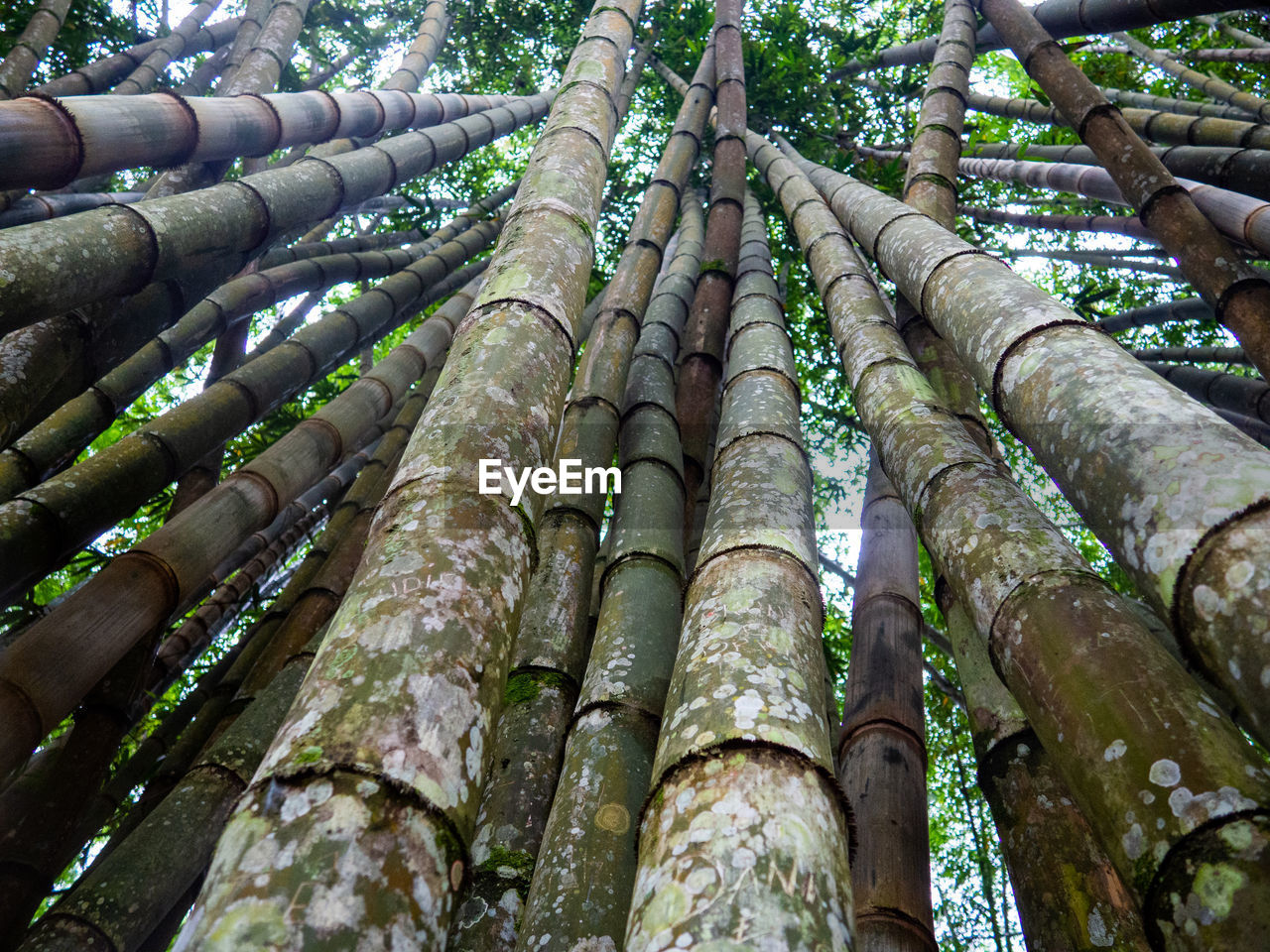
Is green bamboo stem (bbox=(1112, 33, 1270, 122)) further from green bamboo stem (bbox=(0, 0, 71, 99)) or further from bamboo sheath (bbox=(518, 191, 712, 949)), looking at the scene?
green bamboo stem (bbox=(0, 0, 71, 99))

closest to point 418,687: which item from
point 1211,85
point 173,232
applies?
point 173,232

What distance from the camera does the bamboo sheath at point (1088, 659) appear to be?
96cm

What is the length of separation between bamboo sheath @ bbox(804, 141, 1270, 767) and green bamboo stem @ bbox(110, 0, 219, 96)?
5774 millimetres

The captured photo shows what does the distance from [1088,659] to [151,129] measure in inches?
110

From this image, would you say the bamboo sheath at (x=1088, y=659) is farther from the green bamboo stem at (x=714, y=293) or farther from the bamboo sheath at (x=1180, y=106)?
the bamboo sheath at (x=1180, y=106)

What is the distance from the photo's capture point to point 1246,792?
96cm

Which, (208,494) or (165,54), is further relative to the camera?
(165,54)

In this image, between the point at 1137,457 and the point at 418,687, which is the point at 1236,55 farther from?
the point at 418,687

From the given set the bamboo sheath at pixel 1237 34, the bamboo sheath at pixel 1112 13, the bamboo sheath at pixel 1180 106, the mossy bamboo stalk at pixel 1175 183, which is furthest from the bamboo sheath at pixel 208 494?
the bamboo sheath at pixel 1237 34

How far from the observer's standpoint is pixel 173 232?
7.14ft

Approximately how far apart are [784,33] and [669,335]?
4813mm

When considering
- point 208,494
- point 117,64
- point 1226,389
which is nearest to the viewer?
point 208,494

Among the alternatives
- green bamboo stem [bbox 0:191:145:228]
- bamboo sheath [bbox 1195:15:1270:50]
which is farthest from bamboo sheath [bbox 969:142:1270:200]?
green bamboo stem [bbox 0:191:145:228]

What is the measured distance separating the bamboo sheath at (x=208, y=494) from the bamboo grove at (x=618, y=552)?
0.06 feet
